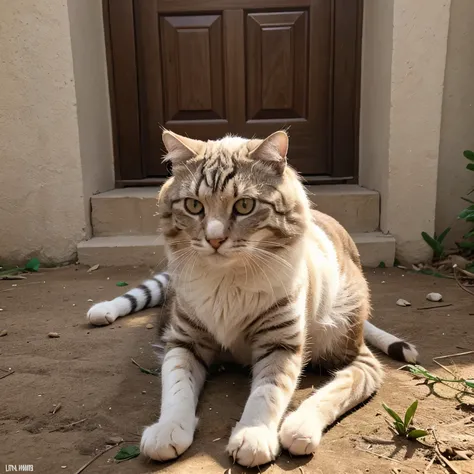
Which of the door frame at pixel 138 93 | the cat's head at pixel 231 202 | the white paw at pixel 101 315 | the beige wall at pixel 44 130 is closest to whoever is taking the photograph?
the cat's head at pixel 231 202

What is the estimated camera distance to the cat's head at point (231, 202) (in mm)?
1634

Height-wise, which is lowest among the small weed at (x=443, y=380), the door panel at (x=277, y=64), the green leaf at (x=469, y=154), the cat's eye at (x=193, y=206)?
the small weed at (x=443, y=380)

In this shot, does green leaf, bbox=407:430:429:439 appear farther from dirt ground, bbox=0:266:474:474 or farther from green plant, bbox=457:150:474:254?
green plant, bbox=457:150:474:254

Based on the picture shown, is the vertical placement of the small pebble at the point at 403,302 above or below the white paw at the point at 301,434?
below

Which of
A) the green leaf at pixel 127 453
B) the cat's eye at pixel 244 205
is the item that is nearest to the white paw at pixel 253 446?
the green leaf at pixel 127 453

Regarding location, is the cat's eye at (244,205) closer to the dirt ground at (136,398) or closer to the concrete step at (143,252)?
the dirt ground at (136,398)

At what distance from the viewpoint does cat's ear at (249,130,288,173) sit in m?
1.71

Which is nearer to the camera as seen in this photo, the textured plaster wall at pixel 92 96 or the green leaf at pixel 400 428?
the green leaf at pixel 400 428

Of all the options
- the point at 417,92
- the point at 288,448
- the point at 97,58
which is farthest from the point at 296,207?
the point at 97,58

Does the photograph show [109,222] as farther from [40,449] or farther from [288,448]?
[288,448]

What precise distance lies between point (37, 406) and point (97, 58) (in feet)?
10.2

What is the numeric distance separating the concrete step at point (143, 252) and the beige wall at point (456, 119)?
57 centimetres

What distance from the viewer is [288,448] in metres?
1.46

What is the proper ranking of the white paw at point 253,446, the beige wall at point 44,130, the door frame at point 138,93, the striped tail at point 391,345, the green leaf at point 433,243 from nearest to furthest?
the white paw at point 253,446, the striped tail at point 391,345, the beige wall at point 44,130, the green leaf at point 433,243, the door frame at point 138,93
